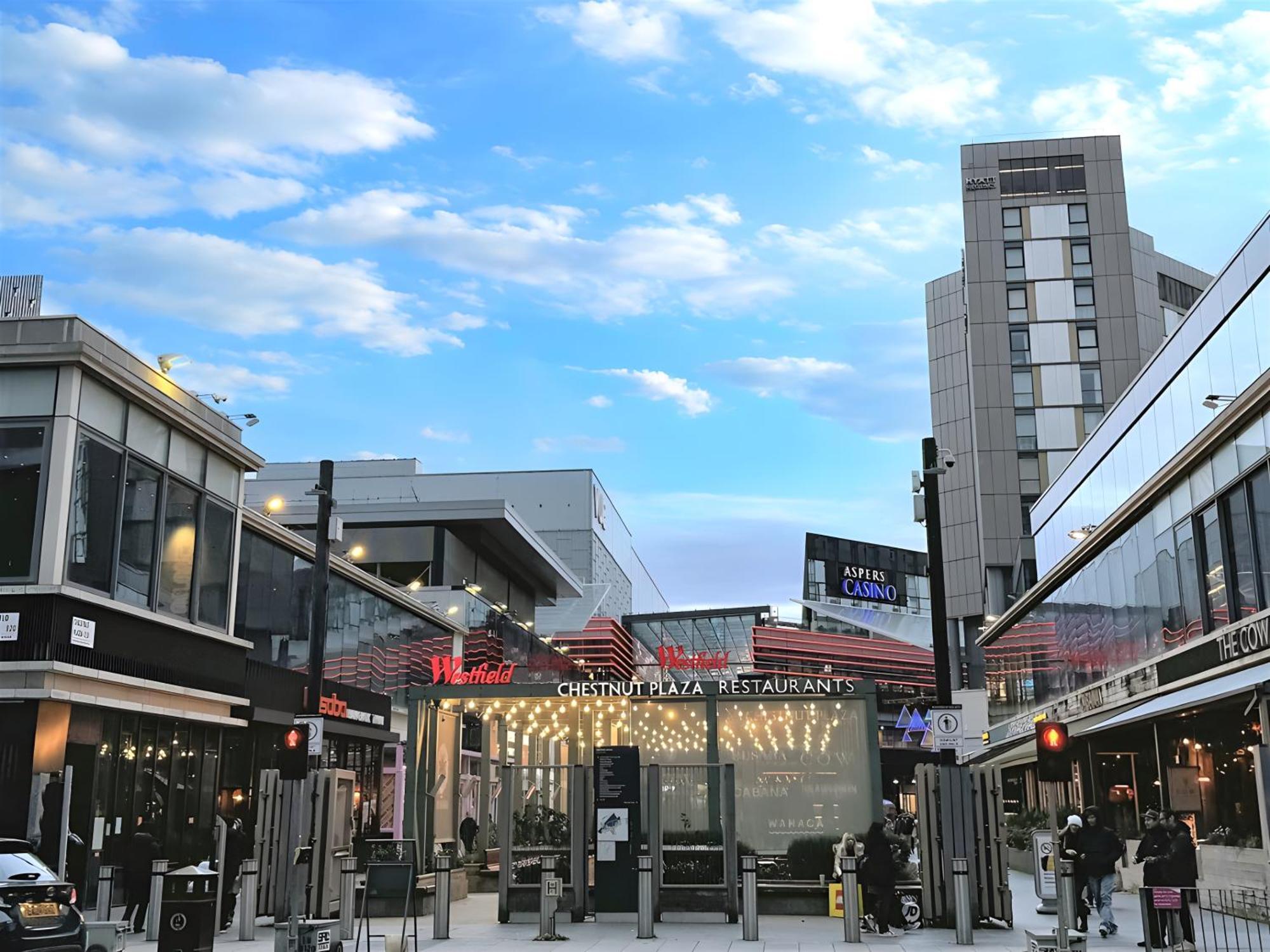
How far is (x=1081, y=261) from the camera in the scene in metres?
69.5

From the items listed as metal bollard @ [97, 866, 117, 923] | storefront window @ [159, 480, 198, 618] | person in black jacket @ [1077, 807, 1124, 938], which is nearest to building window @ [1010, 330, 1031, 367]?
person in black jacket @ [1077, 807, 1124, 938]

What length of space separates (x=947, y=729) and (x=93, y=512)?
570 inches

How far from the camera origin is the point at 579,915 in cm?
2008

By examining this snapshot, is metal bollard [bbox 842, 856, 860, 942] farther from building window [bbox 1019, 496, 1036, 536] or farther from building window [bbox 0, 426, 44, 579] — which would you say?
building window [bbox 1019, 496, 1036, 536]

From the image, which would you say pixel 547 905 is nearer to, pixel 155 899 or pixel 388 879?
pixel 388 879

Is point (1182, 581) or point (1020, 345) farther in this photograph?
point (1020, 345)

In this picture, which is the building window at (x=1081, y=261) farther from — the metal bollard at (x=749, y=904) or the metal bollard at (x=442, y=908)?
the metal bollard at (x=442, y=908)

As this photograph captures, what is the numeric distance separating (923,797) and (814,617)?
286 ft

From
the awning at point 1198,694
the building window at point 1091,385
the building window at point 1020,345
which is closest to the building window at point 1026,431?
the building window at point 1091,385

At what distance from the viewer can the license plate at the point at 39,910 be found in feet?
42.7

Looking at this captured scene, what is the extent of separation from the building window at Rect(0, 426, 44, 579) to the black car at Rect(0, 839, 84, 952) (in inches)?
283

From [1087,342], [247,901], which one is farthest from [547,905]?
[1087,342]

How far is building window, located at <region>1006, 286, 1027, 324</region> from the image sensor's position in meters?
69.3

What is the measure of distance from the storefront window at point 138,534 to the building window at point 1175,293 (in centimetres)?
6941
